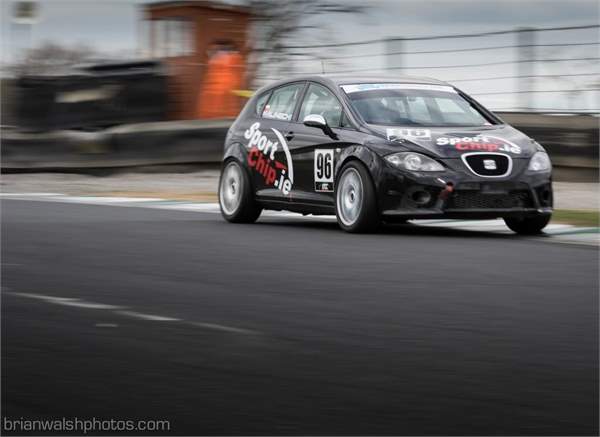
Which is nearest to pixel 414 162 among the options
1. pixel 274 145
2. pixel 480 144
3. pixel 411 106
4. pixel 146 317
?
pixel 480 144

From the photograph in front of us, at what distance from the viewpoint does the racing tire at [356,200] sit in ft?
37.6

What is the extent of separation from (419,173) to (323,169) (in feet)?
4.00

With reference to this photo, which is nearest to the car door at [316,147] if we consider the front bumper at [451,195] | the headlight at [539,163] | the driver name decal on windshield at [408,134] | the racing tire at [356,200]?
the racing tire at [356,200]

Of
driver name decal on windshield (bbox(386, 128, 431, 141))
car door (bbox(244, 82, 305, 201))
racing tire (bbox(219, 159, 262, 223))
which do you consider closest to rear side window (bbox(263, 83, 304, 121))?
car door (bbox(244, 82, 305, 201))

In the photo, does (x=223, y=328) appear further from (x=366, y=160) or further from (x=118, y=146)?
(x=118, y=146)

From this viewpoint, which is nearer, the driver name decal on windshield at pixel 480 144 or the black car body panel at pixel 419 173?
the black car body panel at pixel 419 173

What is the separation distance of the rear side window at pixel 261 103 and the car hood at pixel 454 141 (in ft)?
7.16

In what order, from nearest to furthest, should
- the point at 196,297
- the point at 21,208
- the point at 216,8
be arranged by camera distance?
the point at 196,297 → the point at 21,208 → the point at 216,8

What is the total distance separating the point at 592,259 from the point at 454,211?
1.75 m

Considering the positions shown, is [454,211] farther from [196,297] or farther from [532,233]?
[196,297]

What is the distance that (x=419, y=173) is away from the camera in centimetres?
1131

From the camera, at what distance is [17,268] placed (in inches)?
362

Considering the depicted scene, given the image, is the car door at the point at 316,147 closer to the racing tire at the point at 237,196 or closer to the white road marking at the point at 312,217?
the racing tire at the point at 237,196

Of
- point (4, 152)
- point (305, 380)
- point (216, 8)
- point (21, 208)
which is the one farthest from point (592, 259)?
point (216, 8)
